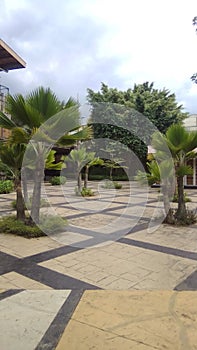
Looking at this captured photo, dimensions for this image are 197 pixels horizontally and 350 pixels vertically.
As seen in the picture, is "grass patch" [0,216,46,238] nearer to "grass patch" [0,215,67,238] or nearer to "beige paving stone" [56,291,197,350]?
"grass patch" [0,215,67,238]

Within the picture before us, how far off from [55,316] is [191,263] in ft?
7.54

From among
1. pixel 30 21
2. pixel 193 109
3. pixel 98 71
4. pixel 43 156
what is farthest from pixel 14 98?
pixel 193 109

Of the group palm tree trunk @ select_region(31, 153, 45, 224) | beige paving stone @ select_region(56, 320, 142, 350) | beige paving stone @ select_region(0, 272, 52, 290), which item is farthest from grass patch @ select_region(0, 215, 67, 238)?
beige paving stone @ select_region(56, 320, 142, 350)

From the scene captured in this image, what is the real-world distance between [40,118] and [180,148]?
319 cm

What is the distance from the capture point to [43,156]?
5.92 meters

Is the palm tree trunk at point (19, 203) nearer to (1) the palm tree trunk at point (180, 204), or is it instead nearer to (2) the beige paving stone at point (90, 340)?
(1) the palm tree trunk at point (180, 204)

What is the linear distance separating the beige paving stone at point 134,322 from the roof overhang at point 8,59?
518 inches

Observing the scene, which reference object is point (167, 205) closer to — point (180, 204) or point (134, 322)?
point (180, 204)

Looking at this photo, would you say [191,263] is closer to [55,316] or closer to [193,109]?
[55,316]

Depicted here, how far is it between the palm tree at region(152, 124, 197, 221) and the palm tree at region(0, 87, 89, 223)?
7.13ft

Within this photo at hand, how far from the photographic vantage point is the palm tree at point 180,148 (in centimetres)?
653

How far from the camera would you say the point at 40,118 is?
17.8 ft

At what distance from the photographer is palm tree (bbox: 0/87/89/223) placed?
214 inches

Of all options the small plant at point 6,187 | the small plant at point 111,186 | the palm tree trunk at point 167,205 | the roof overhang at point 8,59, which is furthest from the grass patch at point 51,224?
the small plant at point 111,186
